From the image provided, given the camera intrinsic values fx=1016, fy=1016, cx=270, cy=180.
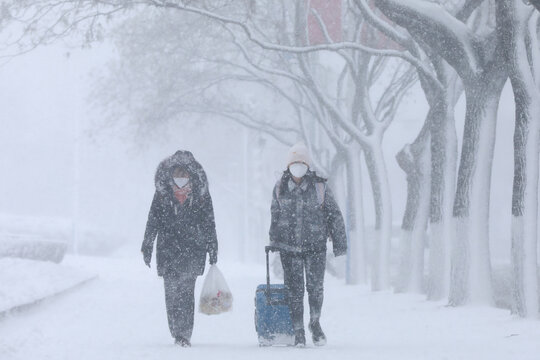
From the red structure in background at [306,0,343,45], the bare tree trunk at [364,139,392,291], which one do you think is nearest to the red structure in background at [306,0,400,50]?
the red structure in background at [306,0,343,45]

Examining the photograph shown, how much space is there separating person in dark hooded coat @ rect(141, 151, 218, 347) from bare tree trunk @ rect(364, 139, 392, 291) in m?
10.6

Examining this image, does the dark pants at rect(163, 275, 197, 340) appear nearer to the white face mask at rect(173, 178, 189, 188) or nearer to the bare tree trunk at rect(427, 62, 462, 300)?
the white face mask at rect(173, 178, 189, 188)

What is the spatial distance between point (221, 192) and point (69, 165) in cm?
3452

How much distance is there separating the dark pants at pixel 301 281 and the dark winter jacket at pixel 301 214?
12 cm

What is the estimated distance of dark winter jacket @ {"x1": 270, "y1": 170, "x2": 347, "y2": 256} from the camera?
29.9ft

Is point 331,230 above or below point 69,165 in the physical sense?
below

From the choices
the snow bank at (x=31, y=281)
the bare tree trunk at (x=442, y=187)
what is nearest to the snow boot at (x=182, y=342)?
the snow bank at (x=31, y=281)

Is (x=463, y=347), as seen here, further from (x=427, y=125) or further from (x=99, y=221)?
(x=99, y=221)

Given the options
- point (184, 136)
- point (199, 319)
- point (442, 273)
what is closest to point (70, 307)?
point (199, 319)

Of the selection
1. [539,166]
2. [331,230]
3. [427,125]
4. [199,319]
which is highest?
[427,125]

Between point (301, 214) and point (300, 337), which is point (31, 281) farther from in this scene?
point (301, 214)

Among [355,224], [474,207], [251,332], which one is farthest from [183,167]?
[355,224]

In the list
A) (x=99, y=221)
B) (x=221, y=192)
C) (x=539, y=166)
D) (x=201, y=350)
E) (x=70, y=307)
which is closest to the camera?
(x=201, y=350)

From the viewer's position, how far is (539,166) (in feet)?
40.2
